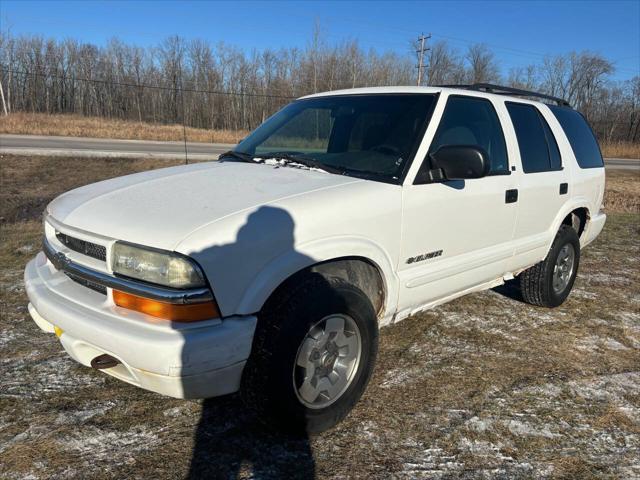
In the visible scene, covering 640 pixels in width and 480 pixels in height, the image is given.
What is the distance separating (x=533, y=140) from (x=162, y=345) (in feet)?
11.5

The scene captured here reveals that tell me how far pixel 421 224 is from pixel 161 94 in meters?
55.7

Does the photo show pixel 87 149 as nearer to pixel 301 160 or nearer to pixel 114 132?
pixel 114 132

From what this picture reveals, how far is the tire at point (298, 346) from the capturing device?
230 centimetres

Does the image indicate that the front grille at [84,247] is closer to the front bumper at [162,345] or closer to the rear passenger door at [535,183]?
the front bumper at [162,345]

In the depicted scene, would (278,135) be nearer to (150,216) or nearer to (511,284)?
(150,216)

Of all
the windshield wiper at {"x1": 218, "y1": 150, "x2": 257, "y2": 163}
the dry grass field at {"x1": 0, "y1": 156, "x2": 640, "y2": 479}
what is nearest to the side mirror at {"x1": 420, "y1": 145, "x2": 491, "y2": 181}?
the windshield wiper at {"x1": 218, "y1": 150, "x2": 257, "y2": 163}

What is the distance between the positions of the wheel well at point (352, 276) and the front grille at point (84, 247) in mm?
845

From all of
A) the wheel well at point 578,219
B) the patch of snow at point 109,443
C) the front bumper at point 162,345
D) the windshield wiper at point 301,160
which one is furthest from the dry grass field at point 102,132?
the front bumper at point 162,345

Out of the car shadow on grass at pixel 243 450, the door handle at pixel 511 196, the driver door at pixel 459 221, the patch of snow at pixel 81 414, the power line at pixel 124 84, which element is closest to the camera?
the car shadow on grass at pixel 243 450

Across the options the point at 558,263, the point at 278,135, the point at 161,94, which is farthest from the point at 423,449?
the point at 161,94

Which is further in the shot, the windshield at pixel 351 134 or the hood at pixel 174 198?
the windshield at pixel 351 134

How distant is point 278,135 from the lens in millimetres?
3811

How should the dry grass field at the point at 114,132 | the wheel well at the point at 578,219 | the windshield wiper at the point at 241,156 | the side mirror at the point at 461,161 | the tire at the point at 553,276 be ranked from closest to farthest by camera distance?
the side mirror at the point at 461,161 < the windshield wiper at the point at 241,156 < the tire at the point at 553,276 < the wheel well at the point at 578,219 < the dry grass field at the point at 114,132

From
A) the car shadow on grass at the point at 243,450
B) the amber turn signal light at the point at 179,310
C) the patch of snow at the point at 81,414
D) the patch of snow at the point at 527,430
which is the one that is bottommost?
the patch of snow at the point at 527,430
